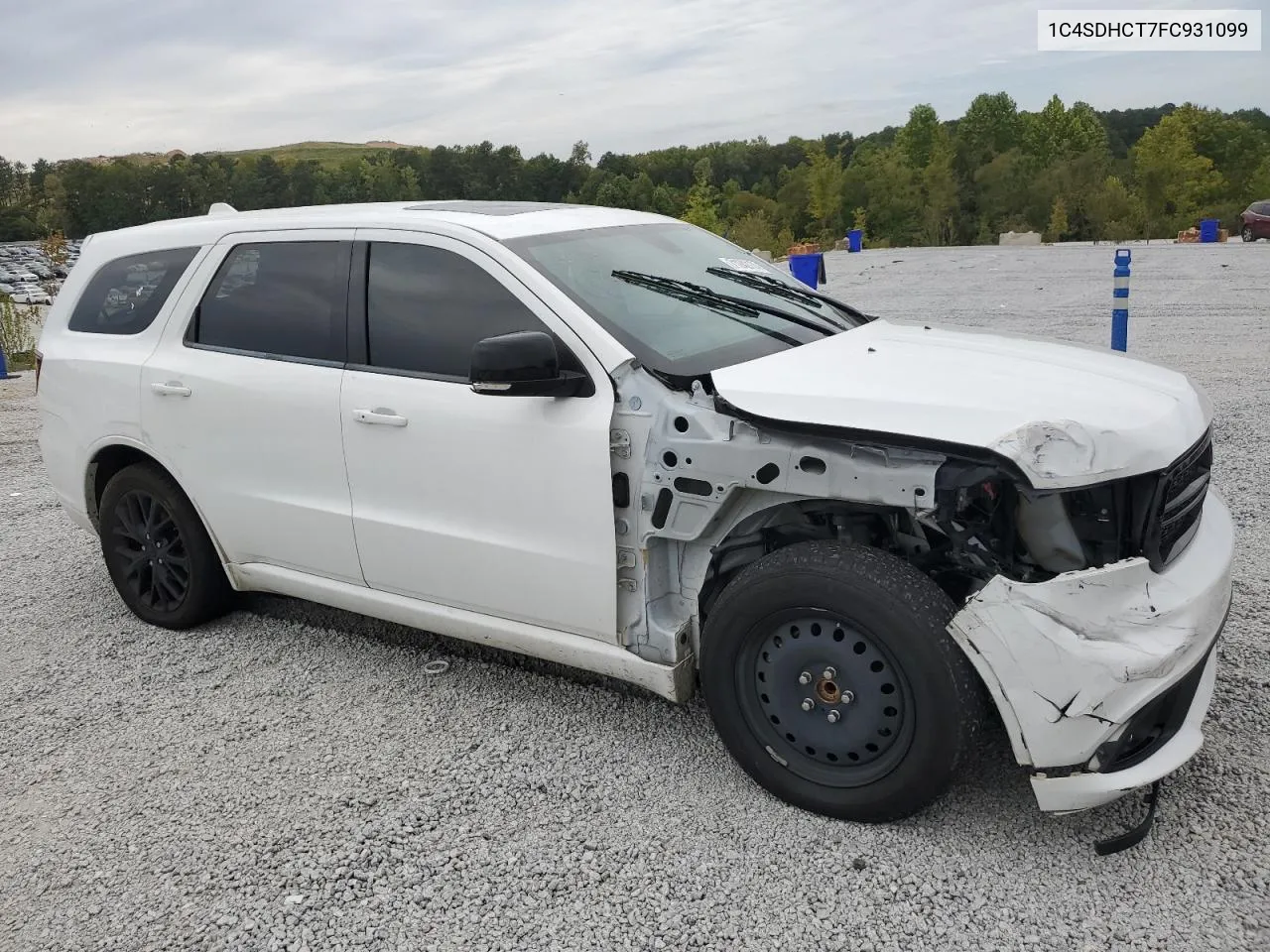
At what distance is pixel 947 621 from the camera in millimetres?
2596

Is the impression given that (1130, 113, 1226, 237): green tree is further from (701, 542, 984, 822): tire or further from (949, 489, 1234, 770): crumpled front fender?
(701, 542, 984, 822): tire

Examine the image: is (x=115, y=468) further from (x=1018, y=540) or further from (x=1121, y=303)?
(x=1121, y=303)

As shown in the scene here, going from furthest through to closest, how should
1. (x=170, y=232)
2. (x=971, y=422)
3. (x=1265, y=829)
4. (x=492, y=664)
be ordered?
(x=170, y=232) → (x=492, y=664) → (x=1265, y=829) → (x=971, y=422)

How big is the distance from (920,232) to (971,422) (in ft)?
249

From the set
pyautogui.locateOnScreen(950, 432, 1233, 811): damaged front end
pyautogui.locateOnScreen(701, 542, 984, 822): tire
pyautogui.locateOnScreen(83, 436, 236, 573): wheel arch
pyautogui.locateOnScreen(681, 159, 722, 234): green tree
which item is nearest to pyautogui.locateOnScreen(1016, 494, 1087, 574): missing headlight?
pyautogui.locateOnScreen(950, 432, 1233, 811): damaged front end

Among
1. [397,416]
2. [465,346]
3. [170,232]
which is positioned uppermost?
[170,232]

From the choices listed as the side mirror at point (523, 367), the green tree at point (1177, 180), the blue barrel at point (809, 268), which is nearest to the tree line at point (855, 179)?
the green tree at point (1177, 180)

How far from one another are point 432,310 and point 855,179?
296 ft

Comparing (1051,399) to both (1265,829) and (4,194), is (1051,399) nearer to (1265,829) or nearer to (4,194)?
(1265,829)

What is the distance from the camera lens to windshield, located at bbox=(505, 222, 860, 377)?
126 inches

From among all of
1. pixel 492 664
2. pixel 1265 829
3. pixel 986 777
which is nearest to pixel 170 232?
pixel 492 664

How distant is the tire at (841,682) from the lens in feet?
8.57

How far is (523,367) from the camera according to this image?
9.64 ft

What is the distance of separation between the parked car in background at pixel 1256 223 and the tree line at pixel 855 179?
17548 mm
